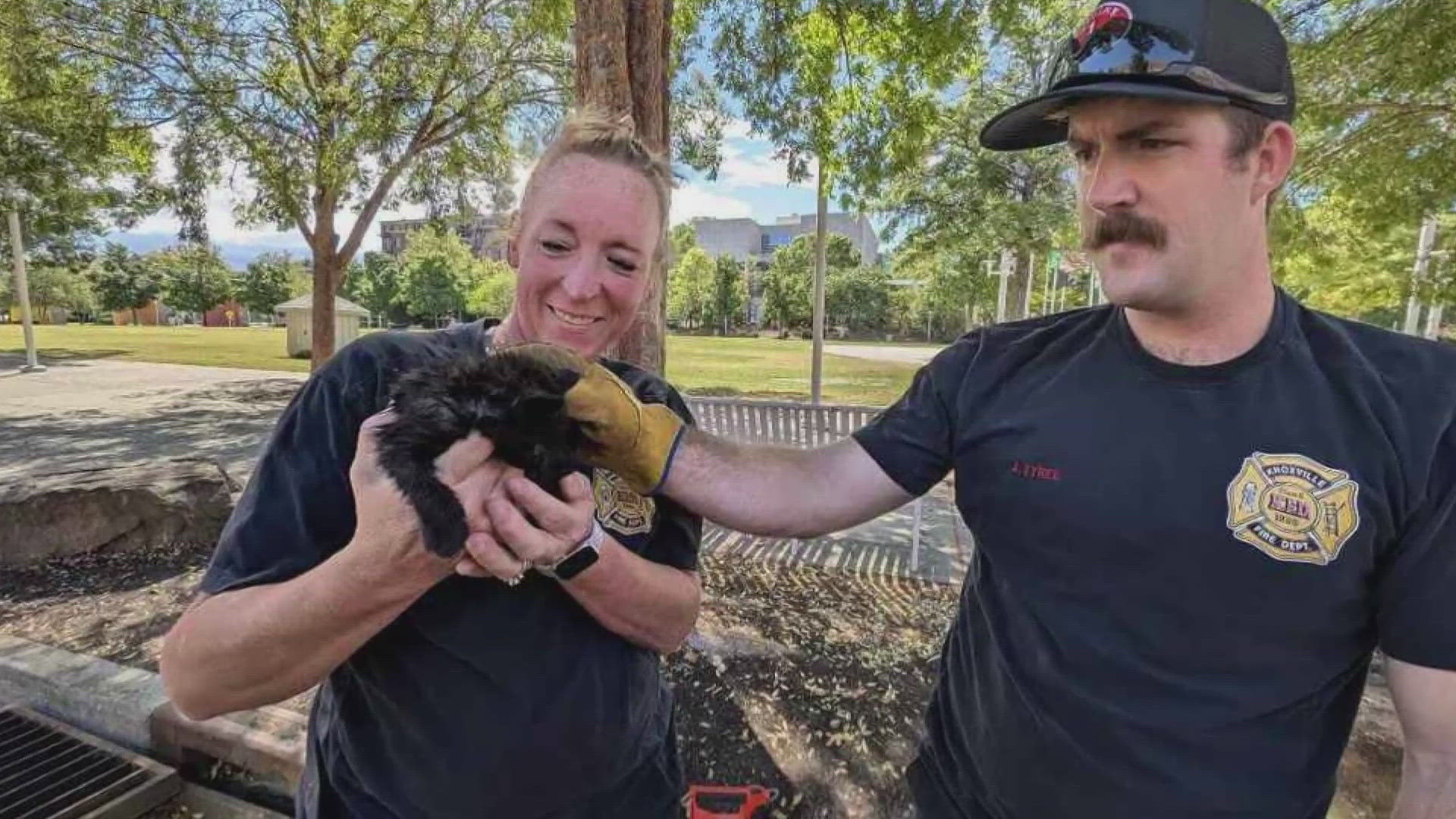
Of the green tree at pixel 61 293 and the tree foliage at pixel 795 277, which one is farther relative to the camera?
the green tree at pixel 61 293

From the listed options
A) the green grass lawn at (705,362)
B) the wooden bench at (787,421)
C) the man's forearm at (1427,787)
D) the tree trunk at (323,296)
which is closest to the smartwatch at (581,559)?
the man's forearm at (1427,787)

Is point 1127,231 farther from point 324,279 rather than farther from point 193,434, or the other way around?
point 193,434

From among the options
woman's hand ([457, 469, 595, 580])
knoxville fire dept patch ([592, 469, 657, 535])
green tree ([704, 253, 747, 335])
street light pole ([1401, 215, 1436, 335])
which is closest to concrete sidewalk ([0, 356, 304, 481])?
knoxville fire dept patch ([592, 469, 657, 535])

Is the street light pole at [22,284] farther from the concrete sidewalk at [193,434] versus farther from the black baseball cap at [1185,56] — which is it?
the black baseball cap at [1185,56]

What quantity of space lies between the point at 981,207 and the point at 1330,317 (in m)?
18.3

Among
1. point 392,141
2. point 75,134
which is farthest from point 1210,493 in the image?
point 75,134

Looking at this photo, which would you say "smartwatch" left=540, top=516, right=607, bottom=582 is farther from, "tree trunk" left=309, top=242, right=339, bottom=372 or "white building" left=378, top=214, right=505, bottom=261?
"tree trunk" left=309, top=242, right=339, bottom=372

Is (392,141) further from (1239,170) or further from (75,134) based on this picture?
(1239,170)

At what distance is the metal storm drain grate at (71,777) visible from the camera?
2643mm

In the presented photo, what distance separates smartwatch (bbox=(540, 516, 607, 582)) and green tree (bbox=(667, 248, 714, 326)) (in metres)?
56.4

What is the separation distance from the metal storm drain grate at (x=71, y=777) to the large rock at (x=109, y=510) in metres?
2.65

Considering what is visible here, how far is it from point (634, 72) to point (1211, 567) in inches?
151

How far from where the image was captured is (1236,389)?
1.47 metres

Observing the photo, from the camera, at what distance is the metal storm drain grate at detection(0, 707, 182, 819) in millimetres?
2643
